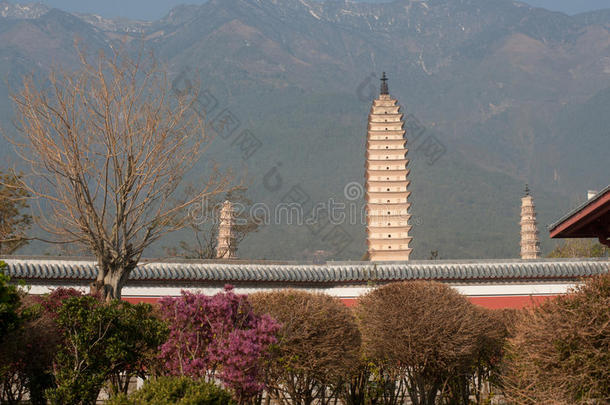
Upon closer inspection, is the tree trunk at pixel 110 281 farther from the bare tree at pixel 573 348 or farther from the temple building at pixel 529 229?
the temple building at pixel 529 229

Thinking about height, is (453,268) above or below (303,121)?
below

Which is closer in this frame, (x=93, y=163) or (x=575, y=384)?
(x=575, y=384)

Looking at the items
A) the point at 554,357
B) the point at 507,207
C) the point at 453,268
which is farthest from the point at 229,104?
the point at 554,357

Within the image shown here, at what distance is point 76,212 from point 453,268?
1077 cm

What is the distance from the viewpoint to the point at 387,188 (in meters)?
32.5

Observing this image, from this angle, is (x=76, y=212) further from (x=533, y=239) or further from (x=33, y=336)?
(x=533, y=239)

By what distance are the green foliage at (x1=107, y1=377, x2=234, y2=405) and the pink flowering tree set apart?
2.65ft

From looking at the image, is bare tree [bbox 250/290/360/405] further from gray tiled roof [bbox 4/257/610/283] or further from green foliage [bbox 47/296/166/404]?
gray tiled roof [bbox 4/257/610/283]

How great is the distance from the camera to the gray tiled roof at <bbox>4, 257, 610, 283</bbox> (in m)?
17.6

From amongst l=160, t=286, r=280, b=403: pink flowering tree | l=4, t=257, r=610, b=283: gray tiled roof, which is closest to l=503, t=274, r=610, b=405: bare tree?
l=160, t=286, r=280, b=403: pink flowering tree

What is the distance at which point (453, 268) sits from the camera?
19.1m

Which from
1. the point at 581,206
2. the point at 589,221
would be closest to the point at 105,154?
the point at 581,206

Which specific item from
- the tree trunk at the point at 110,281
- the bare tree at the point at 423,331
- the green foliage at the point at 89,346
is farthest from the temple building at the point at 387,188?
the green foliage at the point at 89,346

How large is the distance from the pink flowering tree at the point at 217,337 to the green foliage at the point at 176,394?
81 centimetres
